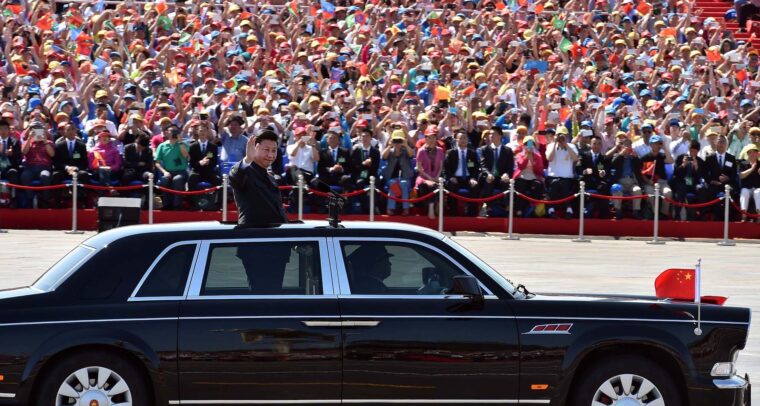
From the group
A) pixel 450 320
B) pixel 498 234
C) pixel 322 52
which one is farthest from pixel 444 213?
pixel 450 320

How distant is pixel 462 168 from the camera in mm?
24422

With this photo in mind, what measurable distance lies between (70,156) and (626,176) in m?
9.61

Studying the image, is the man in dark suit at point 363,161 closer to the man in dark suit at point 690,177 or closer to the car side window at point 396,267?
the man in dark suit at point 690,177

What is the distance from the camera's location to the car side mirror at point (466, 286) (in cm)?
832

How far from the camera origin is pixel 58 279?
28.0 feet

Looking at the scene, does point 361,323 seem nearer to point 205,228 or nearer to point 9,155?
point 205,228

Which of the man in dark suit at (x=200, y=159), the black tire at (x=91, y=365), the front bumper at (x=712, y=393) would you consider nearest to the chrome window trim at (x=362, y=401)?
the black tire at (x=91, y=365)

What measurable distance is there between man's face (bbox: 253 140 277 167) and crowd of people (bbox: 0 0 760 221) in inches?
522

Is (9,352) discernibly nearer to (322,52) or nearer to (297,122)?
(297,122)

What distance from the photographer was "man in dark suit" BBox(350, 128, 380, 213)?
2417cm

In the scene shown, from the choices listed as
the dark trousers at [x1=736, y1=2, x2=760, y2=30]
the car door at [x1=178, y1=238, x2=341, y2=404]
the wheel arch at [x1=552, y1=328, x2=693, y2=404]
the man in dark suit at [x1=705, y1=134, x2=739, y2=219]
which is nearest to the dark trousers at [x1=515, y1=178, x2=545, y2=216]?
the man in dark suit at [x1=705, y1=134, x2=739, y2=219]

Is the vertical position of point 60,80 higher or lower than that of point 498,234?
higher

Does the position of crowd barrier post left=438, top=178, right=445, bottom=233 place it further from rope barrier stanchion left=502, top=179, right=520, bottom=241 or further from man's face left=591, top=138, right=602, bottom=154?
man's face left=591, top=138, right=602, bottom=154

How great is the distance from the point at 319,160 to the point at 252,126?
4.52ft
